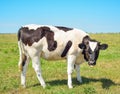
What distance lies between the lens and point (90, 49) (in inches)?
462

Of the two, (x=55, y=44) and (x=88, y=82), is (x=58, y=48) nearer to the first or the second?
(x=55, y=44)

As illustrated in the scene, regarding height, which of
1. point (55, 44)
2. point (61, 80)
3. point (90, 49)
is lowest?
point (61, 80)

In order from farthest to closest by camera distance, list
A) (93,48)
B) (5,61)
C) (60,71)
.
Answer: (5,61) < (60,71) < (93,48)

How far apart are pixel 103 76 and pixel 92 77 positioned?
578 millimetres

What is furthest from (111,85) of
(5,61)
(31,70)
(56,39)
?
(5,61)

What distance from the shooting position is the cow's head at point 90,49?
11.6 meters

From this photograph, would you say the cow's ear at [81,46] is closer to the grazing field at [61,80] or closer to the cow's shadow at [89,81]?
the grazing field at [61,80]

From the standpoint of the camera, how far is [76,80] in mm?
13812

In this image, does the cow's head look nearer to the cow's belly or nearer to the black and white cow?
the black and white cow

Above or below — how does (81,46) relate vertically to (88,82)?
above

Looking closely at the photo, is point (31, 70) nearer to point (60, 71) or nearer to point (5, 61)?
point (60, 71)

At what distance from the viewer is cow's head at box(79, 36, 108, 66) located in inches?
458

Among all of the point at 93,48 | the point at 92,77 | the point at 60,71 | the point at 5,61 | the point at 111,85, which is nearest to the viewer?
the point at 93,48

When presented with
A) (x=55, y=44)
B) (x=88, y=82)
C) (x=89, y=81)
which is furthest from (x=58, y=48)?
(x=89, y=81)
